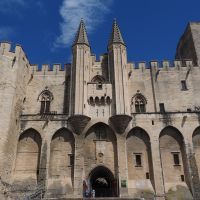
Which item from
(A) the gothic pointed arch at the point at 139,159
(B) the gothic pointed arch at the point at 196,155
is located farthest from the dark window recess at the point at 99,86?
(B) the gothic pointed arch at the point at 196,155

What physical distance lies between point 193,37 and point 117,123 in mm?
14207

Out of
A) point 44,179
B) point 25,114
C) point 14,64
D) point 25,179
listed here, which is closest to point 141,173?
point 44,179

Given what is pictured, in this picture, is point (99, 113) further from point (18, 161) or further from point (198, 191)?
point (198, 191)

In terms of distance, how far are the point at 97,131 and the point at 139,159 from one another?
4.14 meters

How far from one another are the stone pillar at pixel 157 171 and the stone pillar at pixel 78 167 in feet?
18.4

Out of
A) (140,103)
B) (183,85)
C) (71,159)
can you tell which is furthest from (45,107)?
(183,85)

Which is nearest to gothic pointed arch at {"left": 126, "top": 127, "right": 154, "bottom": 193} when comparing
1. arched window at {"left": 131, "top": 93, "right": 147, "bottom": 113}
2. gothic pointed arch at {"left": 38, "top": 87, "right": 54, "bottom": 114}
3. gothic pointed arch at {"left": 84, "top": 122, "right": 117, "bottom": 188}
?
gothic pointed arch at {"left": 84, "top": 122, "right": 117, "bottom": 188}

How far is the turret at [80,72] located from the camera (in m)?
25.5

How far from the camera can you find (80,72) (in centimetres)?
2712

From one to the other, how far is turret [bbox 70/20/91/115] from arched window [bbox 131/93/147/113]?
4981mm

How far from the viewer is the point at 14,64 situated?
1030 inches

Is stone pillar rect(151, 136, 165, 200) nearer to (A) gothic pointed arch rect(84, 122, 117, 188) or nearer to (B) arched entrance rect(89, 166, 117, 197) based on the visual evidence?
Answer: (A) gothic pointed arch rect(84, 122, 117, 188)

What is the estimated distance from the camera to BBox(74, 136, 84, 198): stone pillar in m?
22.7

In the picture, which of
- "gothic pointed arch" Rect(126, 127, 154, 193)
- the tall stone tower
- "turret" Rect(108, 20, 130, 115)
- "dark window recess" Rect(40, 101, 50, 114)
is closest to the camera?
"gothic pointed arch" Rect(126, 127, 154, 193)
